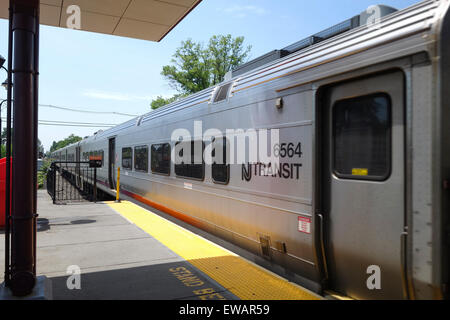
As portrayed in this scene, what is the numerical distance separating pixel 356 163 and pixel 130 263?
3.23 meters

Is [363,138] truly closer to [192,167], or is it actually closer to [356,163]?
[356,163]

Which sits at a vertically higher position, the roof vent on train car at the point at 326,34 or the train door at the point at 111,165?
the roof vent on train car at the point at 326,34

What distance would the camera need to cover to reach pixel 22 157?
3.21 m

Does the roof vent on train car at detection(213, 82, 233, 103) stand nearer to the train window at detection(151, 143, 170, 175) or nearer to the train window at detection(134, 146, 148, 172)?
the train window at detection(151, 143, 170, 175)

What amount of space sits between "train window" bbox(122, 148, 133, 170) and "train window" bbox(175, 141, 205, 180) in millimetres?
4432

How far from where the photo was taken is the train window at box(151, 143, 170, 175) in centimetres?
804

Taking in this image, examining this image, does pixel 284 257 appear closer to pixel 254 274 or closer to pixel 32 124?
pixel 254 274

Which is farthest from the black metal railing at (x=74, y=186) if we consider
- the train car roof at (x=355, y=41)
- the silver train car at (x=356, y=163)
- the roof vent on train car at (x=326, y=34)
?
the train car roof at (x=355, y=41)

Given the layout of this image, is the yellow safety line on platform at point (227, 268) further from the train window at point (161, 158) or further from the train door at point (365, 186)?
the train window at point (161, 158)

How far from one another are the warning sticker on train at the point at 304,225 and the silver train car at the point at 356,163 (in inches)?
0.4

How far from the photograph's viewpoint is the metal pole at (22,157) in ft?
10.4

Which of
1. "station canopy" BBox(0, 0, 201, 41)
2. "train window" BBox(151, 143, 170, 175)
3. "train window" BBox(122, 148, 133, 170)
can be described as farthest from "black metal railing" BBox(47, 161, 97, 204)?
"station canopy" BBox(0, 0, 201, 41)
